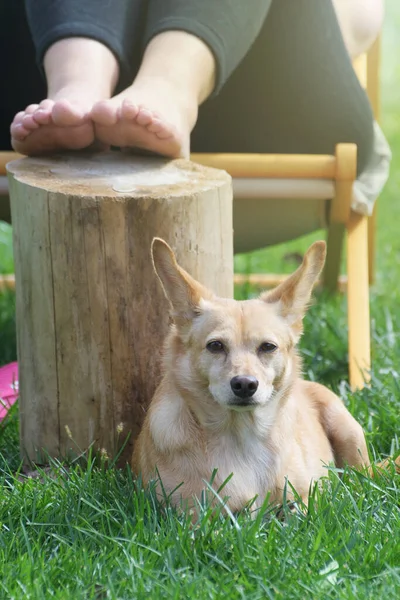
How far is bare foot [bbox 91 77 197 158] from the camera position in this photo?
8.74 ft

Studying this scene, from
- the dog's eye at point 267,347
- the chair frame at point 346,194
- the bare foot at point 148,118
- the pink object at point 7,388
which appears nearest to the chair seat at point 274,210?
the chair frame at point 346,194

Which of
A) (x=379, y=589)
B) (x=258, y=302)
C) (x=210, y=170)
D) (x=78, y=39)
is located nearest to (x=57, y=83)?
(x=78, y=39)

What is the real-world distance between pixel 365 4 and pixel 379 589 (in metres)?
2.41

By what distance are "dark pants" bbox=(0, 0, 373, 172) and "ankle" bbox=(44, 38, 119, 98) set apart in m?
0.11

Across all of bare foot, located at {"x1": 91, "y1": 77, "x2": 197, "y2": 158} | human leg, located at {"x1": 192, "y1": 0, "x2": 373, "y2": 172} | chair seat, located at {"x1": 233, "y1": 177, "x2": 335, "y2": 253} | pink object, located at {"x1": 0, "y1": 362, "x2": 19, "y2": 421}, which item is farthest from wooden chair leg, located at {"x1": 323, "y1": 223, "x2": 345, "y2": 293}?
pink object, located at {"x1": 0, "y1": 362, "x2": 19, "y2": 421}

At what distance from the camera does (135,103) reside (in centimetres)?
270

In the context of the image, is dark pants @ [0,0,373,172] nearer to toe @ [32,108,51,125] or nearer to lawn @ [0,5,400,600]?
toe @ [32,108,51,125]

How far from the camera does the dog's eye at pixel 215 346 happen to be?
229 cm

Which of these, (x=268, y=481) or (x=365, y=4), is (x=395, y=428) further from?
(x=365, y=4)

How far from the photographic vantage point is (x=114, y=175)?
2.68 metres

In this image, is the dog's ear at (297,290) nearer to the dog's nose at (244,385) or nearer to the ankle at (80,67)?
the dog's nose at (244,385)

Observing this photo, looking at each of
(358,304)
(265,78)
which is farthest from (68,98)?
(358,304)

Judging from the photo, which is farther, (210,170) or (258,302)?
(210,170)

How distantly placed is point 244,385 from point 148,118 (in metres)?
0.84
